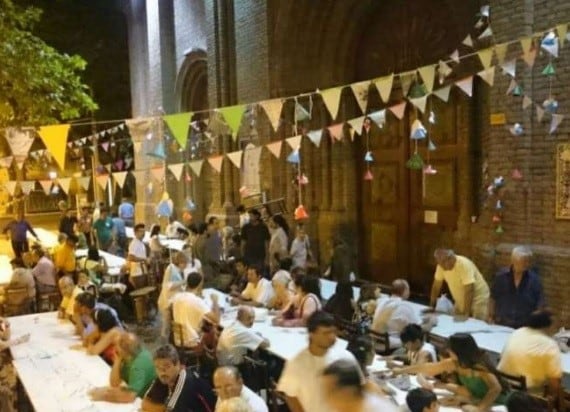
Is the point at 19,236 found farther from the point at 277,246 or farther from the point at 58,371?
the point at 58,371

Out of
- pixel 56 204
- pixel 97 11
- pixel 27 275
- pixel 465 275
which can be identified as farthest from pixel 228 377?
pixel 56 204

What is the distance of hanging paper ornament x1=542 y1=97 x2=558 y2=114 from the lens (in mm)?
7410

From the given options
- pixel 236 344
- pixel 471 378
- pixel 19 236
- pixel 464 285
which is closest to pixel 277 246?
pixel 464 285

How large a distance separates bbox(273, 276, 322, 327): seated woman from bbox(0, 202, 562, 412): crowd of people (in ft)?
0.05

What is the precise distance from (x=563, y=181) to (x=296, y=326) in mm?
3663

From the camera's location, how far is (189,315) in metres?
6.86

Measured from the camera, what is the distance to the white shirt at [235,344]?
5898 mm

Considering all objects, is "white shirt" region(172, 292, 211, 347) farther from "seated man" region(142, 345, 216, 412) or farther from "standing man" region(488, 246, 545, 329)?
"standing man" region(488, 246, 545, 329)

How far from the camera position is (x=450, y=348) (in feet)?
15.3

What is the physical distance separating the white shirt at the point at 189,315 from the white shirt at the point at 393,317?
73.0 inches

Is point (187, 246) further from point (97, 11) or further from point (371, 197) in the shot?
point (97, 11)

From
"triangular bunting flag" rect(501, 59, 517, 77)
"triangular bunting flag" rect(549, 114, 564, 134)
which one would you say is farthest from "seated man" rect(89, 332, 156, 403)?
"triangular bunting flag" rect(549, 114, 564, 134)

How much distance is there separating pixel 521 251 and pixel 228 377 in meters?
3.77

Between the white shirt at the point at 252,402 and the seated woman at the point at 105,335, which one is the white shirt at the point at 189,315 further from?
the white shirt at the point at 252,402
